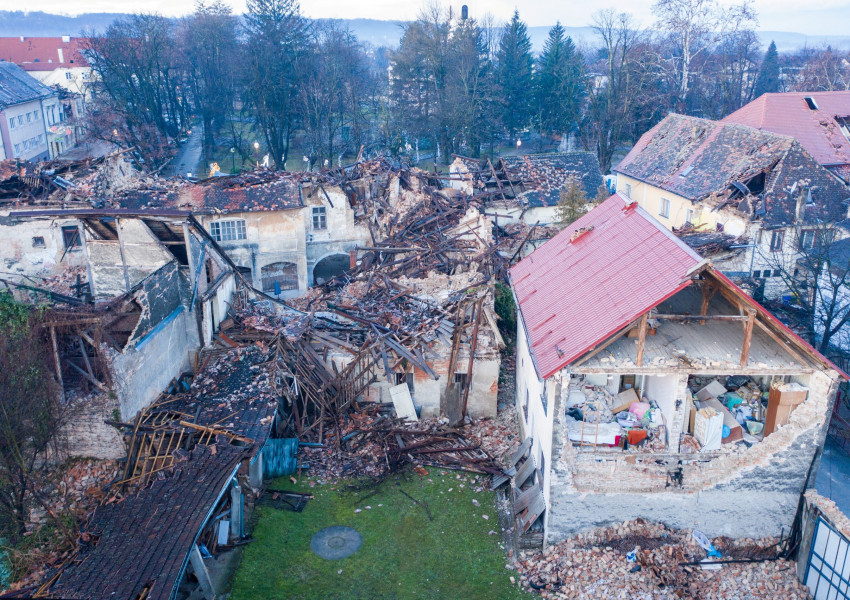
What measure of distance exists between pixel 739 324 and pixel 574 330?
155 inches

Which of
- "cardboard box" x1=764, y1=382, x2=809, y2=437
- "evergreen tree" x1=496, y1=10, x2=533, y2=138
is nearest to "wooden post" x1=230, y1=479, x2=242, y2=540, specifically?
"cardboard box" x1=764, y1=382, x2=809, y2=437

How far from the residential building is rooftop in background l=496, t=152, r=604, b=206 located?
37130 mm

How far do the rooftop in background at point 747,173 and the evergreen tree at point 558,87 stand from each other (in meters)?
20.3

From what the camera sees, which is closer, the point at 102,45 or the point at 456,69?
the point at 102,45

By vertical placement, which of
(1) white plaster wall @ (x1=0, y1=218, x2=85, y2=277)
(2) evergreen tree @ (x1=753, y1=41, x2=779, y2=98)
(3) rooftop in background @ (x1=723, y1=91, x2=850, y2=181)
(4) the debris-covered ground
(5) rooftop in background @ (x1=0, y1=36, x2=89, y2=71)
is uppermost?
(5) rooftop in background @ (x1=0, y1=36, x2=89, y2=71)

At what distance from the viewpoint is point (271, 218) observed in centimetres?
2877

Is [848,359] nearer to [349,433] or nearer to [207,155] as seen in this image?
[349,433]

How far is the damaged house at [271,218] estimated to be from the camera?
28234 millimetres

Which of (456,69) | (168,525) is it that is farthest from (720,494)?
(456,69)

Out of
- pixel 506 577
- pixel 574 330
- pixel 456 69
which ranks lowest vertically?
pixel 506 577

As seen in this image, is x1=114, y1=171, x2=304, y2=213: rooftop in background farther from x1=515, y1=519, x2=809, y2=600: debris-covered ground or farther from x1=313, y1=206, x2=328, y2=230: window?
x1=515, y1=519, x2=809, y2=600: debris-covered ground

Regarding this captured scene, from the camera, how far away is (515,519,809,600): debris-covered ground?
43.2 feet

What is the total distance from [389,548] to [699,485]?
274 inches

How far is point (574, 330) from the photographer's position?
14.4 meters
